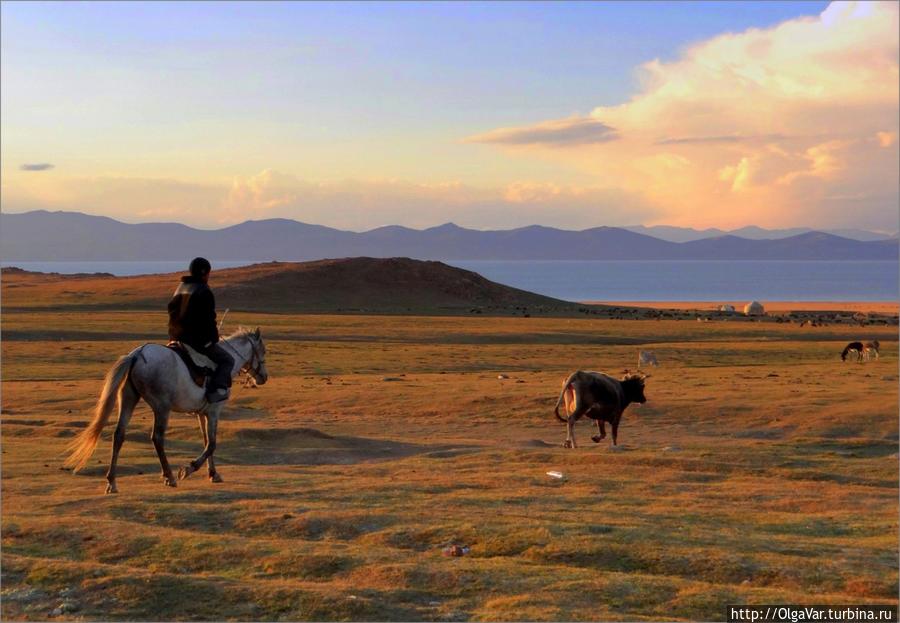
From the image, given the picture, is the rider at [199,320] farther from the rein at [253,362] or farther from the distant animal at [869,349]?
the distant animal at [869,349]

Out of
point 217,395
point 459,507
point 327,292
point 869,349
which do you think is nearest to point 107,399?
point 217,395

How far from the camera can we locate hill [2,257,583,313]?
90.1 m

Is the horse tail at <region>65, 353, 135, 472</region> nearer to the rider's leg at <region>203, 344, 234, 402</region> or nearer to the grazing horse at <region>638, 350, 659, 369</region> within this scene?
the rider's leg at <region>203, 344, 234, 402</region>

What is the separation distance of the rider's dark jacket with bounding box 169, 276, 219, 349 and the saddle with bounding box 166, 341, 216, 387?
12cm

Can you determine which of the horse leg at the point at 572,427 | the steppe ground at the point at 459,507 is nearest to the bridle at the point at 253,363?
the steppe ground at the point at 459,507

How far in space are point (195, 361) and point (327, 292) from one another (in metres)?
89.8

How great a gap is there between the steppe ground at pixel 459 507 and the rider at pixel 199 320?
175 cm

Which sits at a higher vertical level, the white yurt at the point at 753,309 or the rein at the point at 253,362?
the white yurt at the point at 753,309

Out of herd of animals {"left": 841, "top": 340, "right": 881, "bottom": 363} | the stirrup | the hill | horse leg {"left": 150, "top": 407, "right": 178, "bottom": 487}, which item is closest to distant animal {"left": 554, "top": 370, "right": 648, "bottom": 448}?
the stirrup

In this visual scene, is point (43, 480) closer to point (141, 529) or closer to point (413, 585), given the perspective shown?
point (141, 529)

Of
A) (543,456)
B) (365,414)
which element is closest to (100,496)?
(543,456)

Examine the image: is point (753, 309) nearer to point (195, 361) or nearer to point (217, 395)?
point (217, 395)

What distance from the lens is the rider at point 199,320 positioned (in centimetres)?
1505

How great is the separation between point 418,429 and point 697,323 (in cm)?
5532
